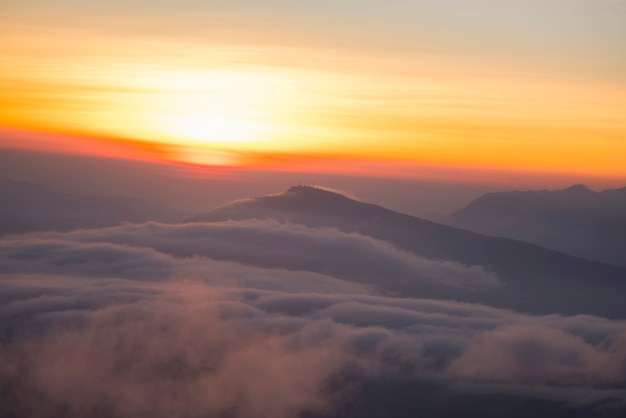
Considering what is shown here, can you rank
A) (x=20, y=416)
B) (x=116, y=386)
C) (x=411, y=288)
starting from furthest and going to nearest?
(x=411, y=288) → (x=116, y=386) → (x=20, y=416)

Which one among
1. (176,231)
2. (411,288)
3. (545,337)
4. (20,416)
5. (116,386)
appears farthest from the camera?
(176,231)

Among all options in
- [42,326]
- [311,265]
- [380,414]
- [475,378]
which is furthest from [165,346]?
[311,265]

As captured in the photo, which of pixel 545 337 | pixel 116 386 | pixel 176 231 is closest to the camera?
pixel 116 386

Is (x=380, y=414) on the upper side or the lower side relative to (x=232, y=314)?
lower

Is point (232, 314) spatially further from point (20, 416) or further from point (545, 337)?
point (545, 337)

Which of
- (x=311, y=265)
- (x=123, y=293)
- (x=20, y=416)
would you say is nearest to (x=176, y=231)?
(x=311, y=265)

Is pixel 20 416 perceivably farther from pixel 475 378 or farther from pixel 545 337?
pixel 545 337

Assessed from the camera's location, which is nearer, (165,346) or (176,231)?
(165,346)

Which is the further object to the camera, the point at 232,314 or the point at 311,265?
the point at 311,265

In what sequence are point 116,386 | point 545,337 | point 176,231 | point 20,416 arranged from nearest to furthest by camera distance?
point 20,416 → point 116,386 → point 545,337 → point 176,231
